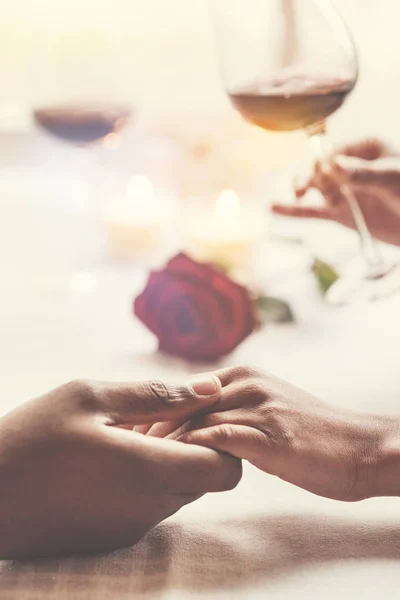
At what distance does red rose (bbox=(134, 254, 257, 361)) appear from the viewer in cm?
81

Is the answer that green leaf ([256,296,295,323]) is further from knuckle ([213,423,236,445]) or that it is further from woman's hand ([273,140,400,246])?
knuckle ([213,423,236,445])

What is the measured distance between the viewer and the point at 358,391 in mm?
773

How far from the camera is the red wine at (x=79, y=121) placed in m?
1.43

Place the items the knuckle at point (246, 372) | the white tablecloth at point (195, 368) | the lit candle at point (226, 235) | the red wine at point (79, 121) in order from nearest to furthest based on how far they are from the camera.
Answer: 1. the white tablecloth at point (195, 368)
2. the knuckle at point (246, 372)
3. the lit candle at point (226, 235)
4. the red wine at point (79, 121)

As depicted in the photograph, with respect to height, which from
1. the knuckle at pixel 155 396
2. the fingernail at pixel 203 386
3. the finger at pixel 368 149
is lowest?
the finger at pixel 368 149

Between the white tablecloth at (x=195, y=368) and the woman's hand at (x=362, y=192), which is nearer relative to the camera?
the white tablecloth at (x=195, y=368)

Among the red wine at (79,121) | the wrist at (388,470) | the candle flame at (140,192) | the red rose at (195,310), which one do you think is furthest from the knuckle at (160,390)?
the red wine at (79,121)

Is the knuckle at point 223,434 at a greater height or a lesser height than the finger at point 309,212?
greater

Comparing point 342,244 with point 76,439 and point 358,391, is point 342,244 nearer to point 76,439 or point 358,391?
point 358,391

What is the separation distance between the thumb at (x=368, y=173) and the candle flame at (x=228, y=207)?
13cm

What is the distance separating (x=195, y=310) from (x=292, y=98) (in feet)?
0.95

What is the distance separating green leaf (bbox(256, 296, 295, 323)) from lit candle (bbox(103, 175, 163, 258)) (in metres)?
0.30

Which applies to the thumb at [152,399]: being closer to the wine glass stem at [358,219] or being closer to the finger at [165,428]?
the finger at [165,428]

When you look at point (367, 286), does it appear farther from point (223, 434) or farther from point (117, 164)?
point (117, 164)
